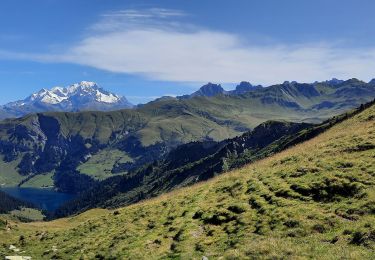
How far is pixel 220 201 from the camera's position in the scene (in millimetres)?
41500

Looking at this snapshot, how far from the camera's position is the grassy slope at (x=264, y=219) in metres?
25.4

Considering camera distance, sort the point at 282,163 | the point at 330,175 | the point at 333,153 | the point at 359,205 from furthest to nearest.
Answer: the point at 282,163 < the point at 333,153 < the point at 330,175 < the point at 359,205

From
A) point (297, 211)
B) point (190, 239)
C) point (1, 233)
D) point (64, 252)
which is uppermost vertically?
point (297, 211)

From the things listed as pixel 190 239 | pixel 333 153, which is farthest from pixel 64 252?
pixel 333 153

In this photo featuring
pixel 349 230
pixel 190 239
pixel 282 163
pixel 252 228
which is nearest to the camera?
pixel 349 230

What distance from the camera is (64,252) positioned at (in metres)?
42.2

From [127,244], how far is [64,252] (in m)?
9.04

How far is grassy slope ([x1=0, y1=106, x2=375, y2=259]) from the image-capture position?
25391 millimetres

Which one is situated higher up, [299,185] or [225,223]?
[299,185]

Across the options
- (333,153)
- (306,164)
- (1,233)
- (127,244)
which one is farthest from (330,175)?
(1,233)

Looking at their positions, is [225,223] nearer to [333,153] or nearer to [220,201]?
[220,201]

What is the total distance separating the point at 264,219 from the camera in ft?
105

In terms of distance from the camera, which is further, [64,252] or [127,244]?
[64,252]

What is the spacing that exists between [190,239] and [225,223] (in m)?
3.40
